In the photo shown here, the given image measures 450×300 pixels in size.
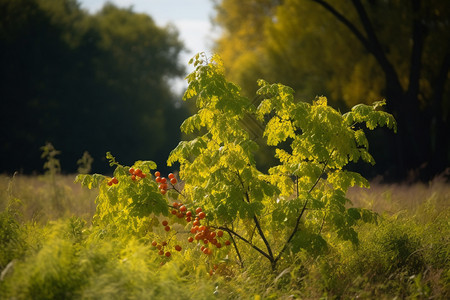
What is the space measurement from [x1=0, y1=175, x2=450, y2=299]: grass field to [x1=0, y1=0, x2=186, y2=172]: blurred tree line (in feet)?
53.7

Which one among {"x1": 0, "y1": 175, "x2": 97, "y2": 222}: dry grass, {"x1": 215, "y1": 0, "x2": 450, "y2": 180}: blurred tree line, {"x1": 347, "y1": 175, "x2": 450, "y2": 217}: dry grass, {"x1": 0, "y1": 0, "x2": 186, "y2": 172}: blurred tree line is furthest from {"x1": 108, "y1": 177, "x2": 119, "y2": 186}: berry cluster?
{"x1": 0, "y1": 0, "x2": 186, "y2": 172}: blurred tree line

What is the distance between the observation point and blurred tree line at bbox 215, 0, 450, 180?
38.8 ft

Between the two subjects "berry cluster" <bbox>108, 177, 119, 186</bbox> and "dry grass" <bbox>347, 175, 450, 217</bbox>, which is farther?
"dry grass" <bbox>347, 175, 450, 217</bbox>

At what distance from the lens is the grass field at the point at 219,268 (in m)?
2.77

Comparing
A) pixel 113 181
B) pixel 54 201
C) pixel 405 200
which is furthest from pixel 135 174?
pixel 405 200

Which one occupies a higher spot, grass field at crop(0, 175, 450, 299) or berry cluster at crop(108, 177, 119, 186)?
berry cluster at crop(108, 177, 119, 186)

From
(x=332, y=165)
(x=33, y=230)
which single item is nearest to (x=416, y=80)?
(x=332, y=165)

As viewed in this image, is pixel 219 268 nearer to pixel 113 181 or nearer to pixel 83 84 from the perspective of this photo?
pixel 113 181

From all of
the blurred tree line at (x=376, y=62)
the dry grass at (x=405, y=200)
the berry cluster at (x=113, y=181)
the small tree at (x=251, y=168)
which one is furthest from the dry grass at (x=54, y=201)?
the blurred tree line at (x=376, y=62)

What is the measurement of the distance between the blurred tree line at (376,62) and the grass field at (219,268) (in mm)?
6320

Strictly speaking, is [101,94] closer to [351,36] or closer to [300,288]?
[351,36]

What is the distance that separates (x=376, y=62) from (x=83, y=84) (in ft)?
54.5

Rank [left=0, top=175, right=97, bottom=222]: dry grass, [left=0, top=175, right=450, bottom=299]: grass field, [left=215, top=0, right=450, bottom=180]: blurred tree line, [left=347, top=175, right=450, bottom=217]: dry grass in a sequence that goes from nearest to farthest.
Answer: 1. [left=0, top=175, right=450, bottom=299]: grass field
2. [left=347, top=175, right=450, bottom=217]: dry grass
3. [left=0, top=175, right=97, bottom=222]: dry grass
4. [left=215, top=0, right=450, bottom=180]: blurred tree line

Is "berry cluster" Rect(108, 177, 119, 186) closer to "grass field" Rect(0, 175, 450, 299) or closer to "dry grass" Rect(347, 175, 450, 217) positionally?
"grass field" Rect(0, 175, 450, 299)
